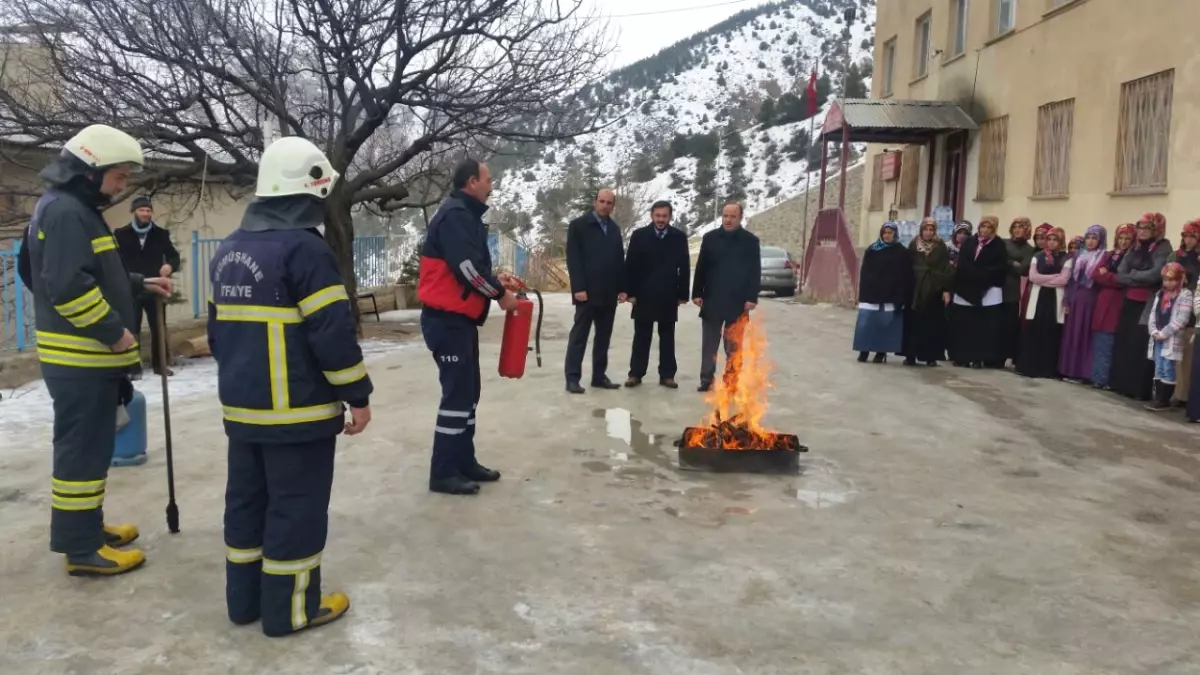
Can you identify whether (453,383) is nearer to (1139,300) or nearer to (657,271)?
(657,271)

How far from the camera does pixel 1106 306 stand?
29.0 feet

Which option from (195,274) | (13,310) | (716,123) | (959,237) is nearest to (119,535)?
(13,310)

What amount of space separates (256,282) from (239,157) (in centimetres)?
939

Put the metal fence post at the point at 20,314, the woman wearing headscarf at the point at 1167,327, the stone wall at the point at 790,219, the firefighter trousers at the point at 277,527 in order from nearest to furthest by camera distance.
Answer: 1. the firefighter trousers at the point at 277,527
2. the woman wearing headscarf at the point at 1167,327
3. the metal fence post at the point at 20,314
4. the stone wall at the point at 790,219

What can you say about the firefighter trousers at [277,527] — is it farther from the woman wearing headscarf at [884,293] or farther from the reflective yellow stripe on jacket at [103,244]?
the woman wearing headscarf at [884,293]

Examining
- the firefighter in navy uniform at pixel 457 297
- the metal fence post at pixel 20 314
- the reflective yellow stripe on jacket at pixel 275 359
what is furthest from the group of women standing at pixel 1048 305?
the metal fence post at pixel 20 314

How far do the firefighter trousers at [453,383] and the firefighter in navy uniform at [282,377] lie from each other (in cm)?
168

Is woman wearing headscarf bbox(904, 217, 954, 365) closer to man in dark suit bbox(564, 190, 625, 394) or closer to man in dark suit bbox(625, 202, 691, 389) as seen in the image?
man in dark suit bbox(625, 202, 691, 389)

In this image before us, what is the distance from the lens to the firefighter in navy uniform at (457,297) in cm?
495

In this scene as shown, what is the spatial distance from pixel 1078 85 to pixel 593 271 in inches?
322

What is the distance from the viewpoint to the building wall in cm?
984

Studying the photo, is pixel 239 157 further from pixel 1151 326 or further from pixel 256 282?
pixel 1151 326

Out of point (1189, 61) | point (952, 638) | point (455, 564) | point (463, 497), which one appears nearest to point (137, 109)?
point (463, 497)

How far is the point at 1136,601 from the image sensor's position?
12.6ft
